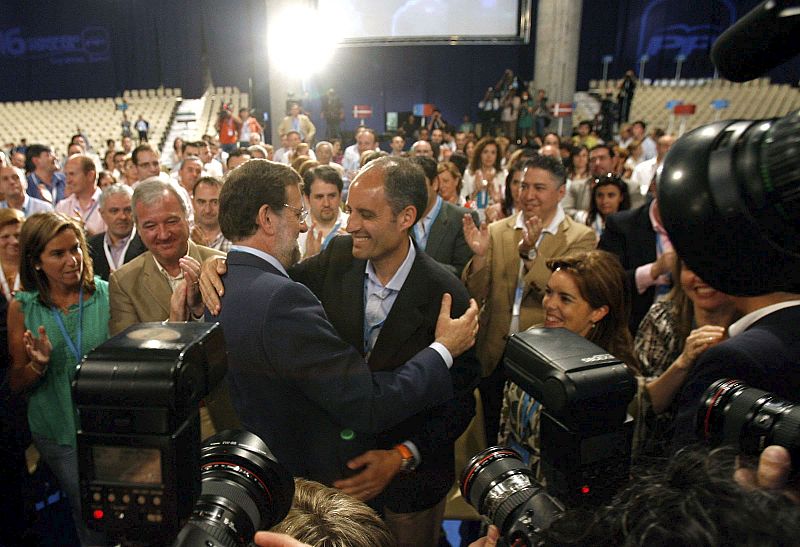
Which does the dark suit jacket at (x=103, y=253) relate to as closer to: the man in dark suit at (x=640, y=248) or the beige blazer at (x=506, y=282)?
the beige blazer at (x=506, y=282)

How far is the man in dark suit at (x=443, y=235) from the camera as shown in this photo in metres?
3.12

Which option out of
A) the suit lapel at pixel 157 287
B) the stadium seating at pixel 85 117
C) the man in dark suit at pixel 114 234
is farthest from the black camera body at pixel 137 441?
the stadium seating at pixel 85 117

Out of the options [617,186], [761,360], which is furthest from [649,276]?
[761,360]

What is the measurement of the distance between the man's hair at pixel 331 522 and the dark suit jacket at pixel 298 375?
16.2 inches

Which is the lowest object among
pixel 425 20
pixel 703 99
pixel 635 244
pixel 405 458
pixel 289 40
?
pixel 405 458

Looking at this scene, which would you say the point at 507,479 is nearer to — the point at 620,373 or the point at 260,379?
the point at 620,373

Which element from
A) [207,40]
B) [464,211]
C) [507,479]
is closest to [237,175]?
[507,479]

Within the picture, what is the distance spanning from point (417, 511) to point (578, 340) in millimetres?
1028

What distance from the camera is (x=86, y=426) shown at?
29.2 inches

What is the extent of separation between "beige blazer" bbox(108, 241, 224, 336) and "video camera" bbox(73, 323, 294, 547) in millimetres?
1337

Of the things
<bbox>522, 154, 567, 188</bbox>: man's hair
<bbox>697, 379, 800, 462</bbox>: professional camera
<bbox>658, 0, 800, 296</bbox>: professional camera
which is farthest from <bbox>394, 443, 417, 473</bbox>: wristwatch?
<bbox>522, 154, 567, 188</bbox>: man's hair

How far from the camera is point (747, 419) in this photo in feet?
3.03

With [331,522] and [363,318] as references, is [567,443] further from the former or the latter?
[363,318]

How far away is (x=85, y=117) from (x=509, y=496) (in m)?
18.5
